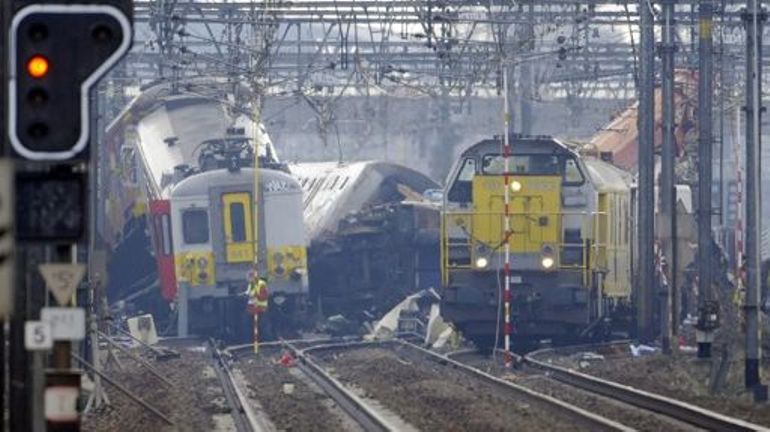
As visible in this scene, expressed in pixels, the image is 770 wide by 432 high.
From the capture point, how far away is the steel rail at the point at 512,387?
19.1m

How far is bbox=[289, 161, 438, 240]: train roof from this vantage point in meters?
41.8

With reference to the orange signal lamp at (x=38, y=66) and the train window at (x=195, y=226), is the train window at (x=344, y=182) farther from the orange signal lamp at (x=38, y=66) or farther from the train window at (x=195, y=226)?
the orange signal lamp at (x=38, y=66)

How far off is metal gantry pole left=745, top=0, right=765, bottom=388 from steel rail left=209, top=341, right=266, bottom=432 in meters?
6.00

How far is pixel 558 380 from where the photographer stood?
26469 millimetres

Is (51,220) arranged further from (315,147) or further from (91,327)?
(315,147)

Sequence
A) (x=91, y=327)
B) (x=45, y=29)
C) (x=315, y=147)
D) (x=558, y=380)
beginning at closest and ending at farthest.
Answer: (x=45, y=29) → (x=91, y=327) → (x=558, y=380) → (x=315, y=147)

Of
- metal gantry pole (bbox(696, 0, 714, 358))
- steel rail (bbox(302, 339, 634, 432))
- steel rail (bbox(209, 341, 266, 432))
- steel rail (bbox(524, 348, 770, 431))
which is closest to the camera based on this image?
steel rail (bbox(524, 348, 770, 431))

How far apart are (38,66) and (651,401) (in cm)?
1347

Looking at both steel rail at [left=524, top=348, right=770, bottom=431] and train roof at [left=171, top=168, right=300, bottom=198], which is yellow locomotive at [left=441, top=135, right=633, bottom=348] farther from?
train roof at [left=171, top=168, right=300, bottom=198]

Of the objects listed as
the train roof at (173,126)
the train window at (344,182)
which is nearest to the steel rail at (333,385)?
the train window at (344,182)

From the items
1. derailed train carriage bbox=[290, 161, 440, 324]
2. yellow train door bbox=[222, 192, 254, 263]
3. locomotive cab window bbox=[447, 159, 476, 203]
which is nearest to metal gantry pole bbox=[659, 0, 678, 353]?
locomotive cab window bbox=[447, 159, 476, 203]

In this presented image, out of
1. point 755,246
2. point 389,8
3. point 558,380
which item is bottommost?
point 558,380

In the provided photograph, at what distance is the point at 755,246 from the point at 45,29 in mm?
16669

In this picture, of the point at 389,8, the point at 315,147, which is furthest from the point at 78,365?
the point at 315,147
